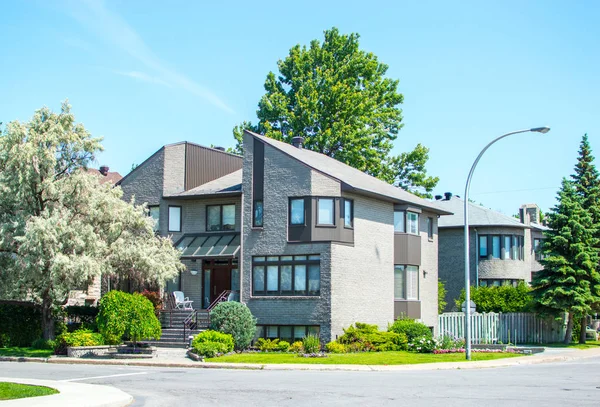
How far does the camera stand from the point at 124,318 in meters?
29.2

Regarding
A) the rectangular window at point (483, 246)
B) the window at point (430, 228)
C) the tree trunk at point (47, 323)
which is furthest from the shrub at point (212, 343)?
the rectangular window at point (483, 246)

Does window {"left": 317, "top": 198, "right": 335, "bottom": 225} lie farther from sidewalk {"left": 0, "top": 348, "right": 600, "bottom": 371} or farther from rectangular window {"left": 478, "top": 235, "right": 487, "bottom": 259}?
rectangular window {"left": 478, "top": 235, "right": 487, "bottom": 259}

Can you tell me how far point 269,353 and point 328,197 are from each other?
728 centimetres

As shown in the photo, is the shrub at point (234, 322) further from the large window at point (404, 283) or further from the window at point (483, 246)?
the window at point (483, 246)

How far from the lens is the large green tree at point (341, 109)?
54.3 meters

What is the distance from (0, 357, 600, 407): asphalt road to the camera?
15.7m

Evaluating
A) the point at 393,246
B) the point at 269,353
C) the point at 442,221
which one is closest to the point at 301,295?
the point at 269,353

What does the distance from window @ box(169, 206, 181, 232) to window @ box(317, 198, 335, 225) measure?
8.38 metres

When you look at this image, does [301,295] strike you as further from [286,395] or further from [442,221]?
[442,221]

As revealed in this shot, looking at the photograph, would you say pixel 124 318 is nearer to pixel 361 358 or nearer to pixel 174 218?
pixel 361 358

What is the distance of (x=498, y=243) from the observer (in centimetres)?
5216

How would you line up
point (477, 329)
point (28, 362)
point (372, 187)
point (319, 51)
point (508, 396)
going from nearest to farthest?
point (508, 396)
point (28, 362)
point (372, 187)
point (477, 329)
point (319, 51)

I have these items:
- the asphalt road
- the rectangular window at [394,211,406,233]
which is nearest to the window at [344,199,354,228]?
the rectangular window at [394,211,406,233]

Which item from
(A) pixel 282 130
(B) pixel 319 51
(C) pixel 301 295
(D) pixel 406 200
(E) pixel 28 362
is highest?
(B) pixel 319 51
